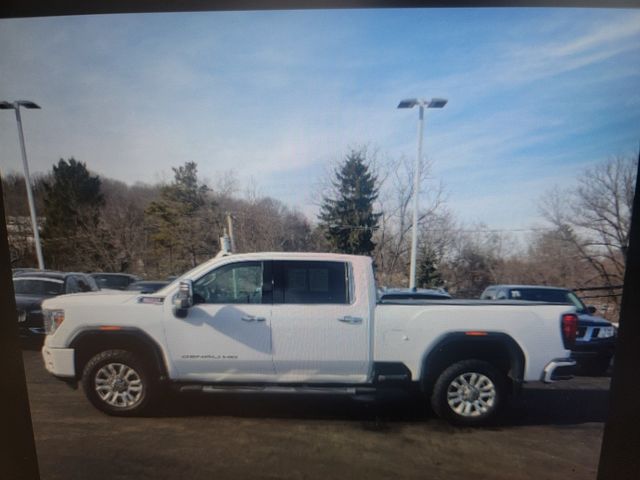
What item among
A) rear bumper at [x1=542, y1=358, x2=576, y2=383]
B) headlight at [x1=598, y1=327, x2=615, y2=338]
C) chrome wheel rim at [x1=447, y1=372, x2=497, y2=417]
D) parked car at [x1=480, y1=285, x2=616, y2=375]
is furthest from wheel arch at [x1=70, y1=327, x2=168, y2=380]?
headlight at [x1=598, y1=327, x2=615, y2=338]

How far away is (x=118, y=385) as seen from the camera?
6.01 ft

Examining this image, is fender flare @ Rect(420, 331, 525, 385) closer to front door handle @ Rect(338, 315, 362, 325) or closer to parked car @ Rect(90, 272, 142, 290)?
front door handle @ Rect(338, 315, 362, 325)

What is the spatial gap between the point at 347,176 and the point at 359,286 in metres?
0.68

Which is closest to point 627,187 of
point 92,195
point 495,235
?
point 495,235

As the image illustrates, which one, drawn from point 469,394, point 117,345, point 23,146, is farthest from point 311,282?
point 23,146

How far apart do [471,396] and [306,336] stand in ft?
3.67

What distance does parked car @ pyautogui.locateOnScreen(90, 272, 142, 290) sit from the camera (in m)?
1.74

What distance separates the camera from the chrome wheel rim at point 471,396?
69.5 inches

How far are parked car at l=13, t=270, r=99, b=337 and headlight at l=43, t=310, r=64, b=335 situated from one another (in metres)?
0.02

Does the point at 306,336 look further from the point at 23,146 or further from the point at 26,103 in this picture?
the point at 26,103

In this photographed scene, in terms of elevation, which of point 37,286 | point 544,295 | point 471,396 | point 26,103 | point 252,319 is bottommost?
point 471,396

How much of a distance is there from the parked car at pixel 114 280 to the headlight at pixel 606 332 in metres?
A: 2.81

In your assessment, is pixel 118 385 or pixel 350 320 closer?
pixel 350 320

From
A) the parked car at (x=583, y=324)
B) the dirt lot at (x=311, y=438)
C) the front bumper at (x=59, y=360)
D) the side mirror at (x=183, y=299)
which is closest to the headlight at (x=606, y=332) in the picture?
the parked car at (x=583, y=324)
